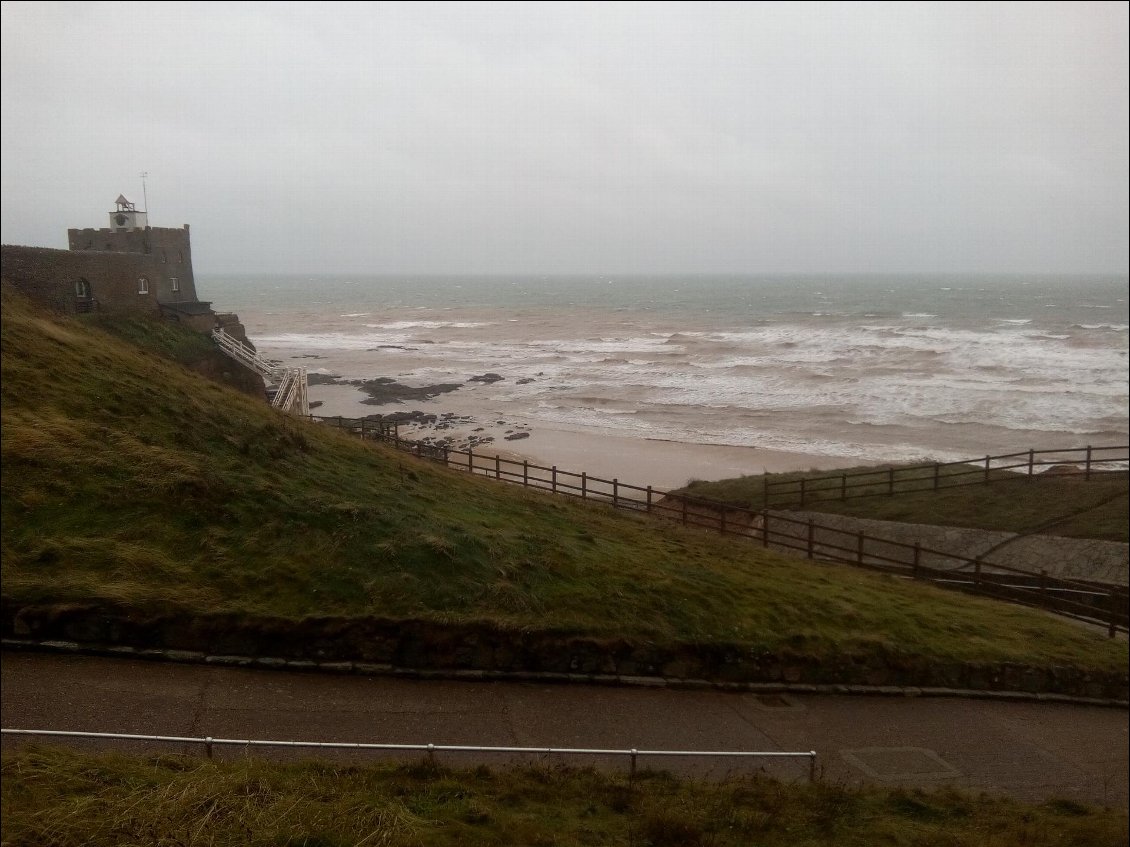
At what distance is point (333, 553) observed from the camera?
1077 cm

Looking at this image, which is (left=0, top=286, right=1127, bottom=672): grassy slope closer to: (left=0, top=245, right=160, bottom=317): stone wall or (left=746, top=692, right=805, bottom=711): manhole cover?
(left=746, top=692, right=805, bottom=711): manhole cover

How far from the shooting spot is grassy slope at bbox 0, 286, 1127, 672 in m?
9.70

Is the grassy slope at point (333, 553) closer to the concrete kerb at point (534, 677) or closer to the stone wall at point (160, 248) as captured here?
the concrete kerb at point (534, 677)

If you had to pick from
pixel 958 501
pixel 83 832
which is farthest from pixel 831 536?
pixel 83 832

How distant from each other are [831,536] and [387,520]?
499 inches

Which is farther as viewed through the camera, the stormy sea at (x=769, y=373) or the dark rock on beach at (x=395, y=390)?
the dark rock on beach at (x=395, y=390)

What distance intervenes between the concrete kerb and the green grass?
7.43ft

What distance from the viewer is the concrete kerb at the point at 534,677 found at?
8.64 meters

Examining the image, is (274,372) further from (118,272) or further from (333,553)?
(333,553)

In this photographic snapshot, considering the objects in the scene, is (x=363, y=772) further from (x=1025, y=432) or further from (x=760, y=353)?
(x=760, y=353)

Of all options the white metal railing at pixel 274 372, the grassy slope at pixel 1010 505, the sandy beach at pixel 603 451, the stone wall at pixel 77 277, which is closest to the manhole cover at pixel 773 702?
the grassy slope at pixel 1010 505

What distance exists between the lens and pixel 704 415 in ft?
149

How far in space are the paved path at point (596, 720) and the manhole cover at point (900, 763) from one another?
0.02 meters

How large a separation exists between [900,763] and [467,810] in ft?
18.5
